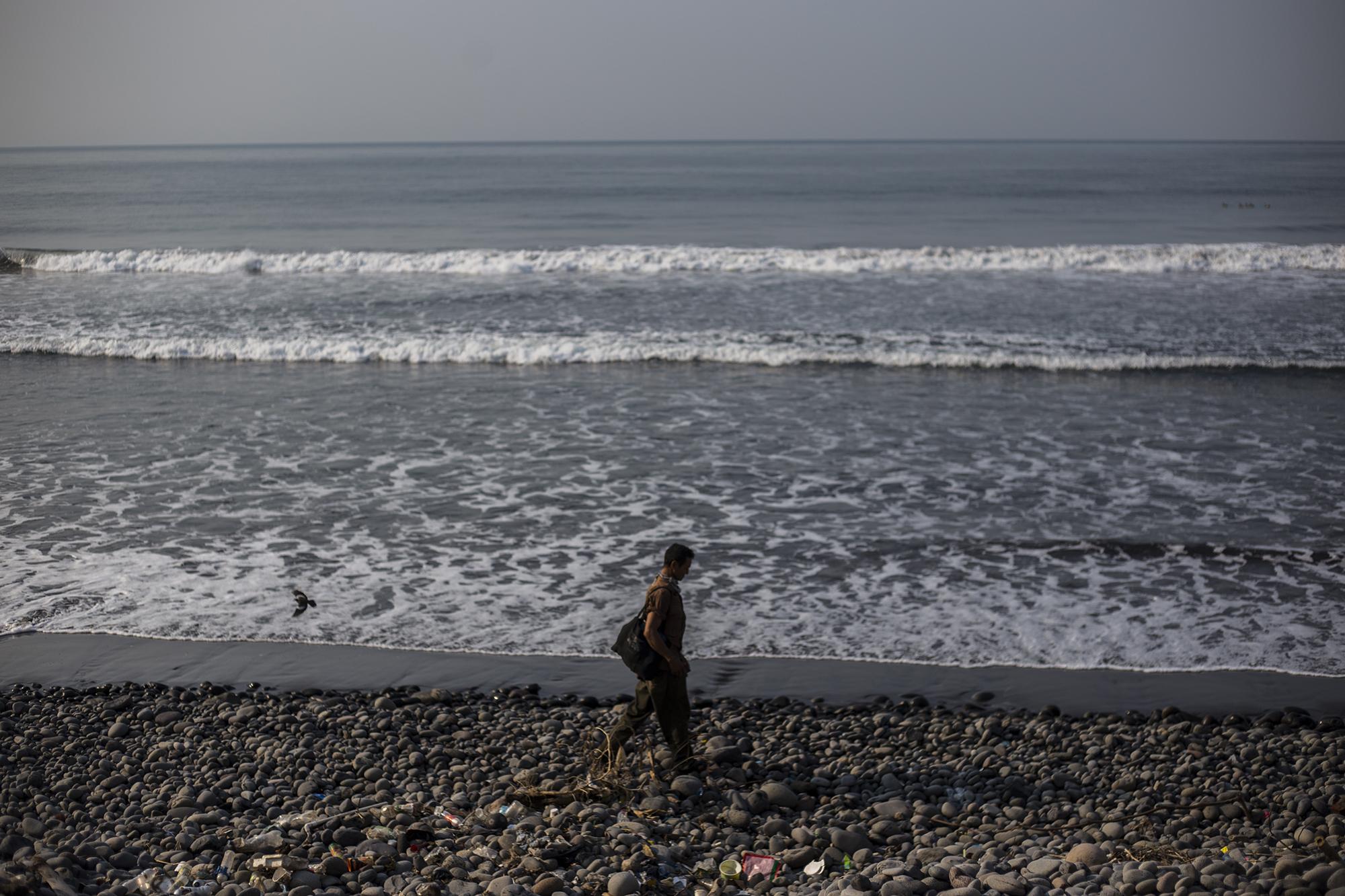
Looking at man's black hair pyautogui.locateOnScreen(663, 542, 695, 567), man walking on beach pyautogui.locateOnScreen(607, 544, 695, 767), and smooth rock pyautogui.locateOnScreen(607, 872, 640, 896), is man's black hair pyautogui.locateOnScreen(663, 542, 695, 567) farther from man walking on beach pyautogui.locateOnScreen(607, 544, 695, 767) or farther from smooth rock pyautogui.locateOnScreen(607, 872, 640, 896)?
smooth rock pyautogui.locateOnScreen(607, 872, 640, 896)

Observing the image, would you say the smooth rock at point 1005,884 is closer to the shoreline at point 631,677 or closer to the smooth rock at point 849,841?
the smooth rock at point 849,841

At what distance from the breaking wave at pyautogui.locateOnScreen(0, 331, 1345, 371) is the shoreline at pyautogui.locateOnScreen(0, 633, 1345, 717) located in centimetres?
1210

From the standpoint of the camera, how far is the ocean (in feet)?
30.7

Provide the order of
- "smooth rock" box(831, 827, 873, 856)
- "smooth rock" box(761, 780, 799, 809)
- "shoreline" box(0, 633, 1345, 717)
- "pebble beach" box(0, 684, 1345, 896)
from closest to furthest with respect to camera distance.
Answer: "pebble beach" box(0, 684, 1345, 896), "smooth rock" box(831, 827, 873, 856), "smooth rock" box(761, 780, 799, 809), "shoreline" box(0, 633, 1345, 717)

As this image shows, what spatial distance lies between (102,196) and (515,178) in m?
31.5

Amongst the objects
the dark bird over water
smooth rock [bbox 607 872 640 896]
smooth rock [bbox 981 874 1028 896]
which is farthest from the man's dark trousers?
the dark bird over water

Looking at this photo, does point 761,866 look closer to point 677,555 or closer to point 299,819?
point 677,555

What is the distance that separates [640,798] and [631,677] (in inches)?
79.1

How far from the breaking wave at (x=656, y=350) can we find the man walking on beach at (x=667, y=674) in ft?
45.4

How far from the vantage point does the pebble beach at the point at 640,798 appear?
5.34 metres

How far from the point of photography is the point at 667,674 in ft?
21.5

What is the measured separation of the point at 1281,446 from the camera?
14.4 meters

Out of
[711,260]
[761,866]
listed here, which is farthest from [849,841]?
[711,260]

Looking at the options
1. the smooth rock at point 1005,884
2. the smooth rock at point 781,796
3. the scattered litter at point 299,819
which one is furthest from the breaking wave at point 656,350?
the smooth rock at point 1005,884
